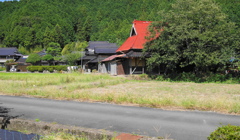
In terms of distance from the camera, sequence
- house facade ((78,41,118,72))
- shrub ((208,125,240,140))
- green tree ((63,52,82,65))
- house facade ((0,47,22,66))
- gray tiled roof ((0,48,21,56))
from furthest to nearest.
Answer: gray tiled roof ((0,48,21,56)), house facade ((0,47,22,66)), green tree ((63,52,82,65)), house facade ((78,41,118,72)), shrub ((208,125,240,140))

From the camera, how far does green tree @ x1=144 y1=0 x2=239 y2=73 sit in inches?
778

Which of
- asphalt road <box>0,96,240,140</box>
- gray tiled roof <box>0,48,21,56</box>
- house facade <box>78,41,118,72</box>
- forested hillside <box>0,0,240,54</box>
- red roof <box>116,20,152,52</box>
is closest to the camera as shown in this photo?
asphalt road <box>0,96,240,140</box>

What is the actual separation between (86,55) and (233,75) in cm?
2888

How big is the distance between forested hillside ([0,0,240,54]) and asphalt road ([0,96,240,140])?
50013 millimetres

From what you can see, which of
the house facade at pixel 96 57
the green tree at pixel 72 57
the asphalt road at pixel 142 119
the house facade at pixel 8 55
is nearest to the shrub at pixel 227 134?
the asphalt road at pixel 142 119

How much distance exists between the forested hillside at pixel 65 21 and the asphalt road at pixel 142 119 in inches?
1969

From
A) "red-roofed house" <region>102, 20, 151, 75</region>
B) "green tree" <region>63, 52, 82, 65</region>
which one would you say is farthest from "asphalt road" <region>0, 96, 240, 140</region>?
"green tree" <region>63, 52, 82, 65</region>

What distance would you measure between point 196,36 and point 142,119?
51.7 feet

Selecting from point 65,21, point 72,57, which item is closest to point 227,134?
point 72,57

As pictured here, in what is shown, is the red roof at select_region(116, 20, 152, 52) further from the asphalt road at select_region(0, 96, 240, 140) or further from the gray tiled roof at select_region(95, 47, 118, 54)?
the asphalt road at select_region(0, 96, 240, 140)

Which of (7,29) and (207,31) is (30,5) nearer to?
(7,29)

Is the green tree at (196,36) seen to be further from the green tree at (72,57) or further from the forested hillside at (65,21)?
the forested hillside at (65,21)

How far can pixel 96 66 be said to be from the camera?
40312 millimetres

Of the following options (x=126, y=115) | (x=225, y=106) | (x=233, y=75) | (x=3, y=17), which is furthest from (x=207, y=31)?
(x=3, y=17)
